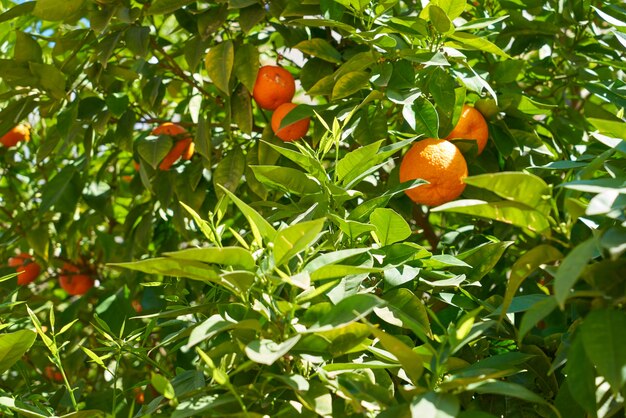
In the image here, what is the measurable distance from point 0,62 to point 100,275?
2.14ft

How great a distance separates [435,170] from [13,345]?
1.86 ft

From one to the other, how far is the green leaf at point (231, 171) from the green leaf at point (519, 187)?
63 cm

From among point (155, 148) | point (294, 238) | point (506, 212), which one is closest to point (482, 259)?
point (506, 212)

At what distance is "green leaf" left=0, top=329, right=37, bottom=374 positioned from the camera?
2.83 ft

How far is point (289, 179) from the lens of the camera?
3.00ft

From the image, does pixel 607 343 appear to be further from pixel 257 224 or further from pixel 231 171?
pixel 231 171

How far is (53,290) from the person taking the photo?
2.00 m

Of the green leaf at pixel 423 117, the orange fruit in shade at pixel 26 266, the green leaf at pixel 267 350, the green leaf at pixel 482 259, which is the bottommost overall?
the orange fruit in shade at pixel 26 266

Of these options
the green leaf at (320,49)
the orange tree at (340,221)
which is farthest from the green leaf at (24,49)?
the green leaf at (320,49)

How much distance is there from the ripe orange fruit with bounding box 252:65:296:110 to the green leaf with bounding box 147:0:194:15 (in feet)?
0.55

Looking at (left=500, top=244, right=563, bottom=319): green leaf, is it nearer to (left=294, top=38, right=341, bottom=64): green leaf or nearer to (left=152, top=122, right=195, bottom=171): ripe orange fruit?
(left=294, top=38, right=341, bottom=64): green leaf

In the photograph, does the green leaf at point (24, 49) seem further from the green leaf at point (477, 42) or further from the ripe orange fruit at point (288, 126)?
the green leaf at point (477, 42)

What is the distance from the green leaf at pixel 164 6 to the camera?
125 cm

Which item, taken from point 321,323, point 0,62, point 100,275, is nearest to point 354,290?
point 321,323
